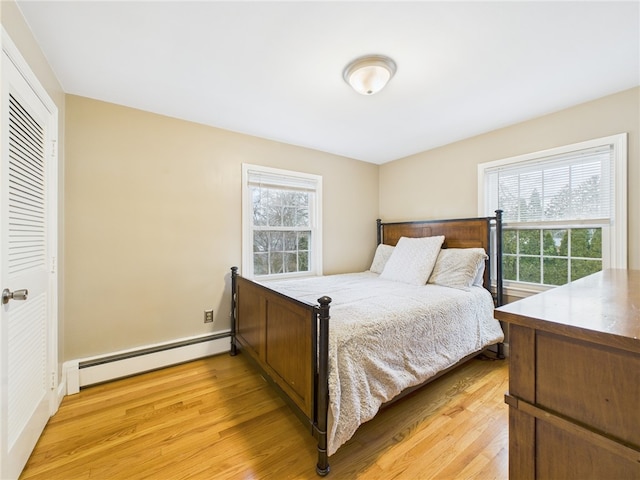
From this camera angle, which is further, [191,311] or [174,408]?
[191,311]

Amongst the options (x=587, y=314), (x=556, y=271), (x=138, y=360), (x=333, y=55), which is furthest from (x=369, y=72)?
(x=138, y=360)

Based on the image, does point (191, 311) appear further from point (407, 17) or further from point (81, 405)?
point (407, 17)

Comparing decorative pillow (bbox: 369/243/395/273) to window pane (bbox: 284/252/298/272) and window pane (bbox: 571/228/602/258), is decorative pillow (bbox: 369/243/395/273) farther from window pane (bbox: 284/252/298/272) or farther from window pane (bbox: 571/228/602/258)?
window pane (bbox: 571/228/602/258)

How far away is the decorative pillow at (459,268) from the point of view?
8.26 feet

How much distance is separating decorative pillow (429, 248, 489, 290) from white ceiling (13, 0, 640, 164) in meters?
1.27

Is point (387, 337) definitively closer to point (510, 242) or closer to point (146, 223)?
point (510, 242)

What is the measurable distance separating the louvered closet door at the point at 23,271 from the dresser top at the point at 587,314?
2.01 meters

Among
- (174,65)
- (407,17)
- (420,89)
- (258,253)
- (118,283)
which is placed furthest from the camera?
(258,253)

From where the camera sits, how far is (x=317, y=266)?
333 centimetres

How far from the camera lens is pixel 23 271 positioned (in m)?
1.38

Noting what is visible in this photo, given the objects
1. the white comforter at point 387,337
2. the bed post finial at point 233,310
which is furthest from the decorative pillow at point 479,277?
the bed post finial at point 233,310

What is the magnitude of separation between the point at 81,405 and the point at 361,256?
3.07 metres

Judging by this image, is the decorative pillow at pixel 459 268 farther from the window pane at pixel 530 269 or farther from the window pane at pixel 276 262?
the window pane at pixel 276 262

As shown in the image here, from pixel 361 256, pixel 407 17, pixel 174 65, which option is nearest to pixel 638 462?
pixel 407 17
